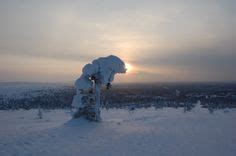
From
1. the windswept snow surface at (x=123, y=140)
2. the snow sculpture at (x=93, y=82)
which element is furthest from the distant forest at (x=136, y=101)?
the windswept snow surface at (x=123, y=140)

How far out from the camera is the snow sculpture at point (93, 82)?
27719mm

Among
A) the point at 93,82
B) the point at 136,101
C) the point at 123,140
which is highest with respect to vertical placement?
the point at 93,82

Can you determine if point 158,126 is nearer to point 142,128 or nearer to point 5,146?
point 142,128

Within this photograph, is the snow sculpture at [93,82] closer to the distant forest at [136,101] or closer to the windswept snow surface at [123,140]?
the windswept snow surface at [123,140]

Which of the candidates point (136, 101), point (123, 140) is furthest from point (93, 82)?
point (136, 101)

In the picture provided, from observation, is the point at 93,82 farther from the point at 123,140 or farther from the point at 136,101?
the point at 136,101

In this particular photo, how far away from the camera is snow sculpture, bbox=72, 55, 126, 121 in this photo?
90.9 ft

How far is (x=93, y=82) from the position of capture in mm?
28844

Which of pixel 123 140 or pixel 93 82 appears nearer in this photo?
pixel 123 140

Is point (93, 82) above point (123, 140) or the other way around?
above

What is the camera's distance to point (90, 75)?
28.2 metres

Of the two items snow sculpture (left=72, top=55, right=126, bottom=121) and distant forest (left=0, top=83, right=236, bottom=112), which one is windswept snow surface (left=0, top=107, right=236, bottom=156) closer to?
snow sculpture (left=72, top=55, right=126, bottom=121)

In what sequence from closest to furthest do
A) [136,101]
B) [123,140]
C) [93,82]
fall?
[123,140] < [93,82] < [136,101]

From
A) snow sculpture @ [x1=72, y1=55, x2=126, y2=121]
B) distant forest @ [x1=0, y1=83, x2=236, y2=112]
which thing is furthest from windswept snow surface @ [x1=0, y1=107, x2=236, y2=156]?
distant forest @ [x1=0, y1=83, x2=236, y2=112]
